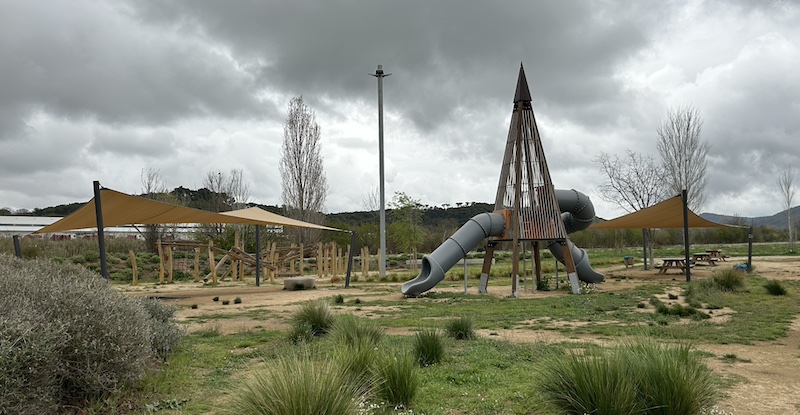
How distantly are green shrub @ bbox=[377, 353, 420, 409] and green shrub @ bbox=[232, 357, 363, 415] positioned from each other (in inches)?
24.9

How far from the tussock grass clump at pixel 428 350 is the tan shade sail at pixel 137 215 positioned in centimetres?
894

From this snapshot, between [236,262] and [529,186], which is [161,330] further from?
[236,262]

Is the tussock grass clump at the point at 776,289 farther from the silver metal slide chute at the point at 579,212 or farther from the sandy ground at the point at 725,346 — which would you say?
the silver metal slide chute at the point at 579,212

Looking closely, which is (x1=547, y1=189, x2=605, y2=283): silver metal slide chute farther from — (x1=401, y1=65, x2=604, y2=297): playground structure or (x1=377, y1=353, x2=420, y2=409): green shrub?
(x1=377, y1=353, x2=420, y2=409): green shrub

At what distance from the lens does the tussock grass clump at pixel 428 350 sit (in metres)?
5.62

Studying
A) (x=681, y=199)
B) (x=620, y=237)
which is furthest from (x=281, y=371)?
(x=620, y=237)

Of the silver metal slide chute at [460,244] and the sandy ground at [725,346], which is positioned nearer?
the sandy ground at [725,346]

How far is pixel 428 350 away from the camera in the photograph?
567 centimetres

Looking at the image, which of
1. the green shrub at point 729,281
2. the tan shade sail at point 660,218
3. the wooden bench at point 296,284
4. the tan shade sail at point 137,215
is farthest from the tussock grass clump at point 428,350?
the tan shade sail at point 660,218

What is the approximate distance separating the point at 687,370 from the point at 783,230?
5898cm

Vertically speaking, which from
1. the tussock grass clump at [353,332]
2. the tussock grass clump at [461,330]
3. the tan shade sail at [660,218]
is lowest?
the tussock grass clump at [461,330]

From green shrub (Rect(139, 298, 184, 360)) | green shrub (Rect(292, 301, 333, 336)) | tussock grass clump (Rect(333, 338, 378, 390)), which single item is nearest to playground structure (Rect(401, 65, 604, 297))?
green shrub (Rect(292, 301, 333, 336))

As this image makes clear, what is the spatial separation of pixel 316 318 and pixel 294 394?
175 inches

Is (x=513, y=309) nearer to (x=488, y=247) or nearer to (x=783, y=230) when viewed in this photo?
(x=488, y=247)
